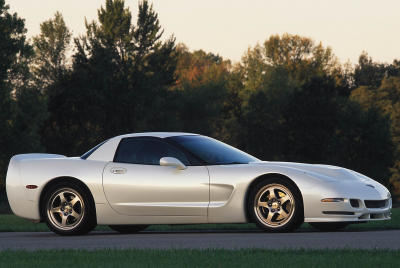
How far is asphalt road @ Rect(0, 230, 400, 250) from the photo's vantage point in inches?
392

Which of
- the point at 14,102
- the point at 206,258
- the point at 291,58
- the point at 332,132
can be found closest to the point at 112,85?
the point at 14,102

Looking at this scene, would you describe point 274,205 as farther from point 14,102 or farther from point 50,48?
point 50,48

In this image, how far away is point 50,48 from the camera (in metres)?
94.0

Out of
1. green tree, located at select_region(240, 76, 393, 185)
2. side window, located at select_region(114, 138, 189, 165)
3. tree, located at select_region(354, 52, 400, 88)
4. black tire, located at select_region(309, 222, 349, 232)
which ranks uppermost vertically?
tree, located at select_region(354, 52, 400, 88)

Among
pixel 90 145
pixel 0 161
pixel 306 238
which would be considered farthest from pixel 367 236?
pixel 90 145

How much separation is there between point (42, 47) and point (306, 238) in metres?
86.2

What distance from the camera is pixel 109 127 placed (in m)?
72.8

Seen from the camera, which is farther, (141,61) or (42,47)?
(42,47)

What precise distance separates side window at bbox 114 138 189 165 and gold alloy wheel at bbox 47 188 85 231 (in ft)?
2.60

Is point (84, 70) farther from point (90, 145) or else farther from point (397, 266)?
point (397, 266)

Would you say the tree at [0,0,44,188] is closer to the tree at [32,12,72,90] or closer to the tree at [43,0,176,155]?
the tree at [43,0,176,155]

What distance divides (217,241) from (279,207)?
131cm

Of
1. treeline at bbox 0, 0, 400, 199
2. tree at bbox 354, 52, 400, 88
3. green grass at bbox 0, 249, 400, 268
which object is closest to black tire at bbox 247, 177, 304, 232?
green grass at bbox 0, 249, 400, 268

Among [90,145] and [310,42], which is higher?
[310,42]
